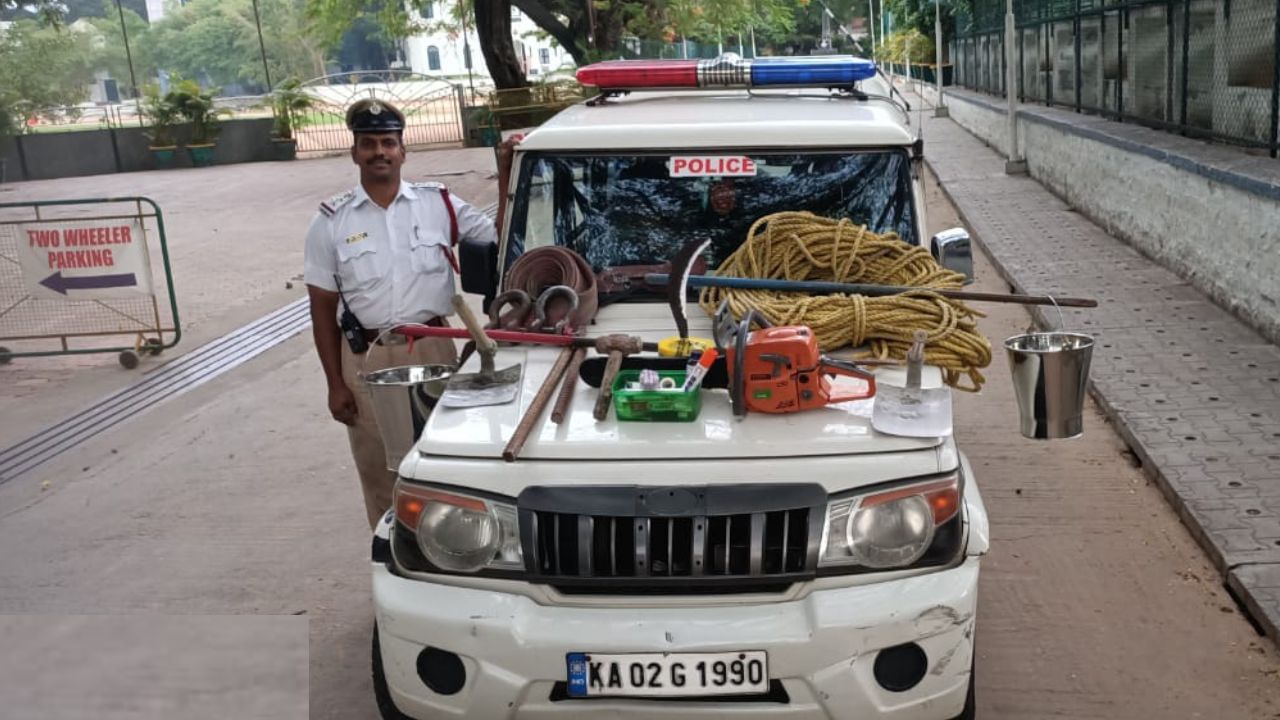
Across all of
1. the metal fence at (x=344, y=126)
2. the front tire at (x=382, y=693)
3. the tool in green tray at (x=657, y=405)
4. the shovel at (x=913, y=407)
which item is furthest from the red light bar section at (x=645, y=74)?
the metal fence at (x=344, y=126)

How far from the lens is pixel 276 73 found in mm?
68750

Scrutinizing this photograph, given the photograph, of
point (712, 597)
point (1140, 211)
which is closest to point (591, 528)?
point (712, 597)

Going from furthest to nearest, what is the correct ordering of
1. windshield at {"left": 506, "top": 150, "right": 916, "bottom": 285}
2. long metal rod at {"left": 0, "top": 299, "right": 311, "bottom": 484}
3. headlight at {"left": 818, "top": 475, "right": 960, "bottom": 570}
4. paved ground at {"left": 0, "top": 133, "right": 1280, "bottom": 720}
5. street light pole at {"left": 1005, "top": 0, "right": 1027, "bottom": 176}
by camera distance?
street light pole at {"left": 1005, "top": 0, "right": 1027, "bottom": 176}
long metal rod at {"left": 0, "top": 299, "right": 311, "bottom": 484}
windshield at {"left": 506, "top": 150, "right": 916, "bottom": 285}
paved ground at {"left": 0, "top": 133, "right": 1280, "bottom": 720}
headlight at {"left": 818, "top": 475, "right": 960, "bottom": 570}

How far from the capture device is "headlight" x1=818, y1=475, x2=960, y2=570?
310 centimetres

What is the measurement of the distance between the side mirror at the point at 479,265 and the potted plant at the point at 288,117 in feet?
94.3

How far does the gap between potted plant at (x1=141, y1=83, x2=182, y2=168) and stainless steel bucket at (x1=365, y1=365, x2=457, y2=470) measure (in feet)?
99.2

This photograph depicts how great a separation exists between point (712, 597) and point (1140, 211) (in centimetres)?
959

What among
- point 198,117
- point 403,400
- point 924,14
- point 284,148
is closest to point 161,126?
point 198,117

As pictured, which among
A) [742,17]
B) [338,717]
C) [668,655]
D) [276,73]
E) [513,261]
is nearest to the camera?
[668,655]

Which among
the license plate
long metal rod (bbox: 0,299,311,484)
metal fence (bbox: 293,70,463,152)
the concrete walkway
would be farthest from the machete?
metal fence (bbox: 293,70,463,152)

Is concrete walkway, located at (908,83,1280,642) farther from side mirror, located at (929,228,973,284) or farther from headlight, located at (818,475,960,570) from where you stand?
headlight, located at (818,475,960,570)

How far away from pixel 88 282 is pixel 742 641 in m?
8.45

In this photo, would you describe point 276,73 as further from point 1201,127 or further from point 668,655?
point 668,655

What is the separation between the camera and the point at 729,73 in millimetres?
5156
